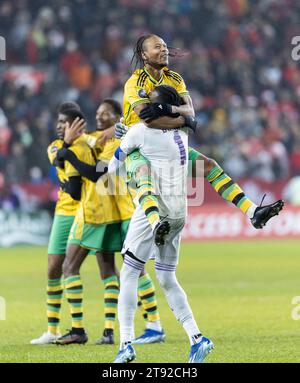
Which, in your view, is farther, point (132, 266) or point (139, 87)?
point (139, 87)

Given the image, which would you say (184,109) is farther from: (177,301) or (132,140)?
(177,301)

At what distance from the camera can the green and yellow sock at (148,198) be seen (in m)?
7.37

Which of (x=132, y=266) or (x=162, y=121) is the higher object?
(x=162, y=121)

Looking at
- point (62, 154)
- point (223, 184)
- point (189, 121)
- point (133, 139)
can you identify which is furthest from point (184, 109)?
point (62, 154)

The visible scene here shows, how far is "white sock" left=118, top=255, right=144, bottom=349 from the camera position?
7598 millimetres

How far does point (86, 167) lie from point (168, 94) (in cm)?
195

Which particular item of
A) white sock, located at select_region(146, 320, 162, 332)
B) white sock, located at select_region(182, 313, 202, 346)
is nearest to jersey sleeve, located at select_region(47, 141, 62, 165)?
white sock, located at select_region(146, 320, 162, 332)

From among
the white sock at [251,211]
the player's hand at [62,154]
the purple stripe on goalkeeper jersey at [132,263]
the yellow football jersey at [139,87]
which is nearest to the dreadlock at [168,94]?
the yellow football jersey at [139,87]

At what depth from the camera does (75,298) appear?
959 cm

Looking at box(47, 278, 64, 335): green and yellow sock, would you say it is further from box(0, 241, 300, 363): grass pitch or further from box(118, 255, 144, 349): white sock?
box(118, 255, 144, 349): white sock

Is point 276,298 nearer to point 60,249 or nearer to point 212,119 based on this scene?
point 60,249

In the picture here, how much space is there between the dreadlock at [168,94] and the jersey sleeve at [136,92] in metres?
0.11

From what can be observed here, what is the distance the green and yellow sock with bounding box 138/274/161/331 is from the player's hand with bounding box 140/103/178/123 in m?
2.55
